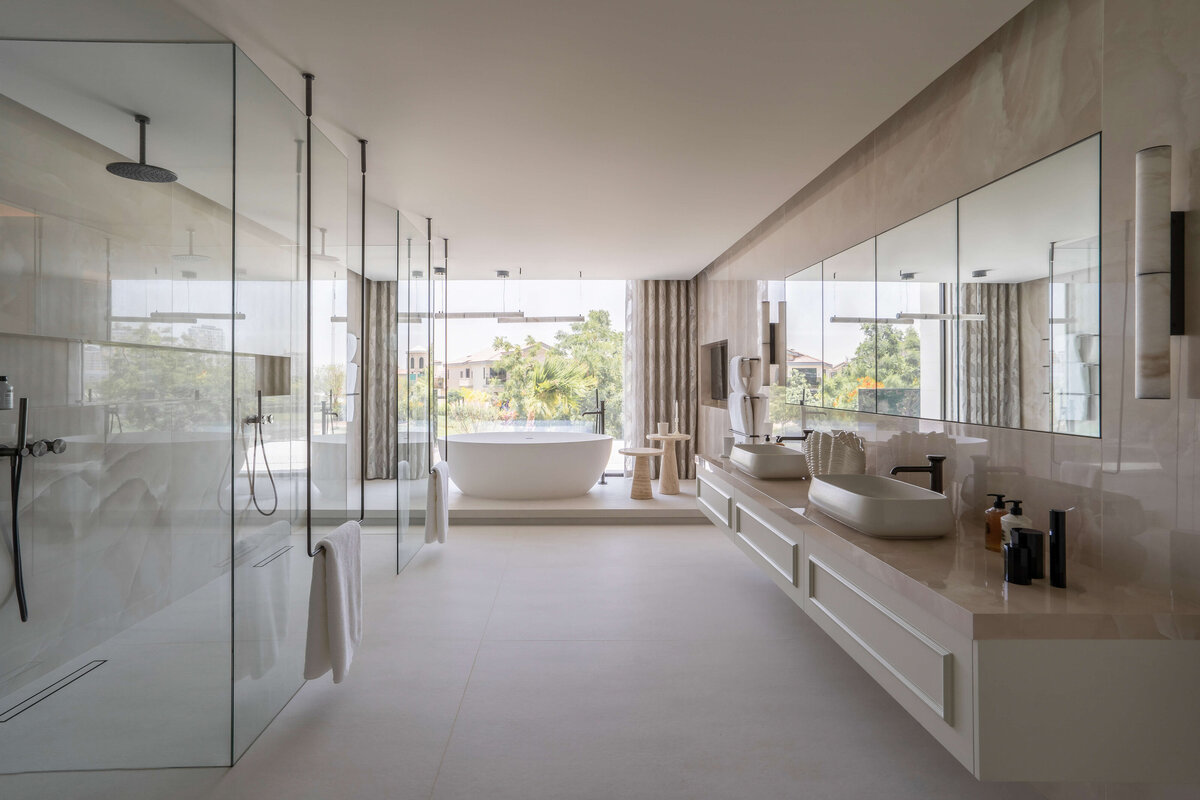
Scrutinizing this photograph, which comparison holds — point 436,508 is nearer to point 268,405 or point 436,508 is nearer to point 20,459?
point 268,405

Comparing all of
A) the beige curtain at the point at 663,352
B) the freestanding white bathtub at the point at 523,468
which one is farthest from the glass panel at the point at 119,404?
the beige curtain at the point at 663,352

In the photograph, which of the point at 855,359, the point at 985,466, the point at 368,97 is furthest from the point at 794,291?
the point at 368,97

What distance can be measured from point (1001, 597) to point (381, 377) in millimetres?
3522

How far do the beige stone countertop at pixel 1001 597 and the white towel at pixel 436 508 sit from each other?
10.8ft

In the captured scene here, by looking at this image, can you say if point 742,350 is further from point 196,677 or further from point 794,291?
point 196,677

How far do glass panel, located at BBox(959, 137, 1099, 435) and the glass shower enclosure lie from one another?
104 inches

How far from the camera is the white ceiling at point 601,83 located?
85.2 inches

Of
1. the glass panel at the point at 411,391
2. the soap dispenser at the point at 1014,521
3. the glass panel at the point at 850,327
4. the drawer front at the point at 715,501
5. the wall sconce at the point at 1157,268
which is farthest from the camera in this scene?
the glass panel at the point at 411,391

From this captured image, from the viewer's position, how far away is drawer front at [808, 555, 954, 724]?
5.22 ft

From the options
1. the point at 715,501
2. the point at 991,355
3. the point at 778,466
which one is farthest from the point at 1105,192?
the point at 715,501

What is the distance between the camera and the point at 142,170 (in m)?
2.08

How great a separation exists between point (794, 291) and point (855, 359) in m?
1.11

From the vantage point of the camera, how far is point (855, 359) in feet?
11.3

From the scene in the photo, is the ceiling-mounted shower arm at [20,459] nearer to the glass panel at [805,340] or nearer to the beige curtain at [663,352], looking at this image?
the glass panel at [805,340]
